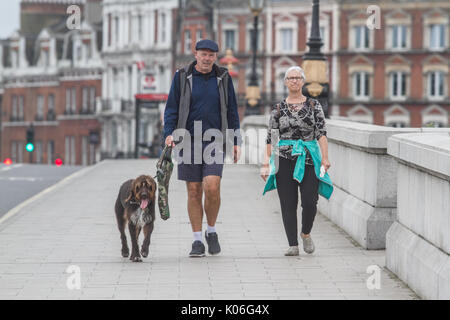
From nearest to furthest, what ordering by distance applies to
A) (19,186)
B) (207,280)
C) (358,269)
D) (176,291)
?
(176,291), (207,280), (358,269), (19,186)

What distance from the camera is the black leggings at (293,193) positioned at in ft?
34.3

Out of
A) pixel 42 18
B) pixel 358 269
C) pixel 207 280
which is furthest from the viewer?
pixel 42 18

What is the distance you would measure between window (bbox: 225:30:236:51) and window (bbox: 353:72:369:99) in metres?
8.19

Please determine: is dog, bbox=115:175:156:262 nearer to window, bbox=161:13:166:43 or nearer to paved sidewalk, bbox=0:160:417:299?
paved sidewalk, bbox=0:160:417:299

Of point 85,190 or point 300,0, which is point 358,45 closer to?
point 300,0

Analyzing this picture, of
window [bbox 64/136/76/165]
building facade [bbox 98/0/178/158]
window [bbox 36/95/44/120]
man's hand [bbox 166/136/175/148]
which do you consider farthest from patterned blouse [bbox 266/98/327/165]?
window [bbox 36/95/44/120]

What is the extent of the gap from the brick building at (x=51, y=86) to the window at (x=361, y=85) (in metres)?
18.9

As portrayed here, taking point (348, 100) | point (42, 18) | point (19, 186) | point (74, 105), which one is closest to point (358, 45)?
point (348, 100)

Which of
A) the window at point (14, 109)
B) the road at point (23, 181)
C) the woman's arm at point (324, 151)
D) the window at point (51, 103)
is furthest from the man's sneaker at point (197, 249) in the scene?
the window at point (14, 109)

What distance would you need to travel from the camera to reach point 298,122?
33.8 feet

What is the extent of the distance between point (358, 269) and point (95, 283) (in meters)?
2.26

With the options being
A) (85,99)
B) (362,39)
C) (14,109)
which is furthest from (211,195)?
(14,109)

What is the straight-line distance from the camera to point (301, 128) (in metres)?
10.3

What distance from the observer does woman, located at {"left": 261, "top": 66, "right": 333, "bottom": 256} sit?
10.3 metres
